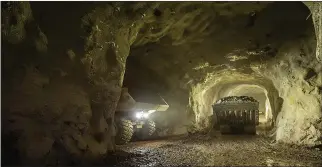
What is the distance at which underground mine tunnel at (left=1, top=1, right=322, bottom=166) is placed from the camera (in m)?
5.27

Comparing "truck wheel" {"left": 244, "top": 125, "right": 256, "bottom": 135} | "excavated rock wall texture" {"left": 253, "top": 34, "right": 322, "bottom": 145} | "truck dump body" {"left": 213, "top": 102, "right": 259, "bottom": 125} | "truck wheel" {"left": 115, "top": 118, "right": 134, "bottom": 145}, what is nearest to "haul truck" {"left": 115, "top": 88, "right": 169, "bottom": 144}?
"truck wheel" {"left": 115, "top": 118, "right": 134, "bottom": 145}

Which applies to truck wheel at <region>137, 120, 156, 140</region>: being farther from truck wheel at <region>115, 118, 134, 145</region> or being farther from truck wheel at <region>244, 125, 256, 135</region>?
truck wheel at <region>244, 125, 256, 135</region>

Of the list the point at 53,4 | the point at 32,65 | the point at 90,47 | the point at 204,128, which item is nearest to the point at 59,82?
the point at 32,65

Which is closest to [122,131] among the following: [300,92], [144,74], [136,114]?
[136,114]

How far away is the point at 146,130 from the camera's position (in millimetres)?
11391

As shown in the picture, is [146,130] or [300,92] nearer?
[300,92]

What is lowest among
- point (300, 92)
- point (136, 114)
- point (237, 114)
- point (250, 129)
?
point (250, 129)

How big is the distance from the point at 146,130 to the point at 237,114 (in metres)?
6.20

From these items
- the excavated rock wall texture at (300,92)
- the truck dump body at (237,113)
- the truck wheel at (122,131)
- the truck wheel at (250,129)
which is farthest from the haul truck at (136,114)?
the truck wheel at (250,129)

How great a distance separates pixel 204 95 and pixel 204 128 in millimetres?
2205

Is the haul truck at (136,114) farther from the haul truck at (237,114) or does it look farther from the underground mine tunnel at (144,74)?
the haul truck at (237,114)

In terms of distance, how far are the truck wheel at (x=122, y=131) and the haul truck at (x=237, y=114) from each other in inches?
292

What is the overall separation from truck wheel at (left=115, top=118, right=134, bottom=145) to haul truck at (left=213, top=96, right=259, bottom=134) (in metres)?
7.43

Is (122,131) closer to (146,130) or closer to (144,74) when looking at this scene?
(146,130)
